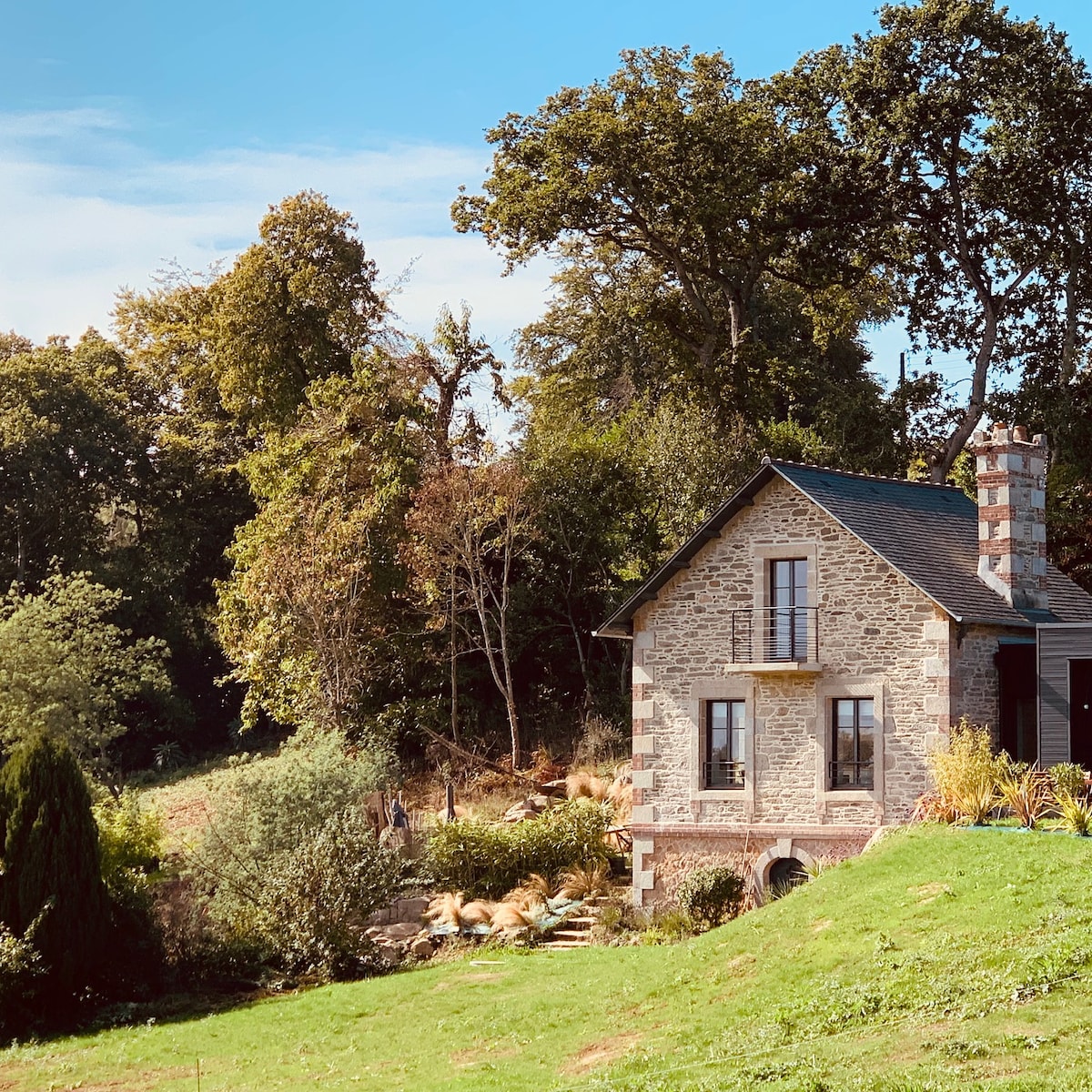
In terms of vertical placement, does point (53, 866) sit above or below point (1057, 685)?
below

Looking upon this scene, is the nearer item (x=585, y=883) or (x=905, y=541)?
(x=905, y=541)

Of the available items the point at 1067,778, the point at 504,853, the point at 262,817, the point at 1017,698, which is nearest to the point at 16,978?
the point at 262,817

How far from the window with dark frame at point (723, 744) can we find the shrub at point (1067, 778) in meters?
5.20

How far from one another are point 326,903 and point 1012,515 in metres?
12.8

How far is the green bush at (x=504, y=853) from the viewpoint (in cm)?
2720

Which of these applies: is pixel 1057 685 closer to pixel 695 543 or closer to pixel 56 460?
pixel 695 543

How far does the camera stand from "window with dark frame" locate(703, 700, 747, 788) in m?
25.8

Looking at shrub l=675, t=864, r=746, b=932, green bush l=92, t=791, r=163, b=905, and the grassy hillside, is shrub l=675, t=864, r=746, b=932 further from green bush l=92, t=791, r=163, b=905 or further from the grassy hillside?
green bush l=92, t=791, r=163, b=905

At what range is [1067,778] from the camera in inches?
873

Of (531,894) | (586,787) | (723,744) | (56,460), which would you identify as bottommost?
(531,894)

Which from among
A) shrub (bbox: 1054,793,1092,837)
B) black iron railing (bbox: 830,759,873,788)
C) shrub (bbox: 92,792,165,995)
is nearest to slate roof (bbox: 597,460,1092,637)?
black iron railing (bbox: 830,759,873,788)

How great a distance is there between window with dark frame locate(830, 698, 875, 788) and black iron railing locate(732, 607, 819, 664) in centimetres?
94

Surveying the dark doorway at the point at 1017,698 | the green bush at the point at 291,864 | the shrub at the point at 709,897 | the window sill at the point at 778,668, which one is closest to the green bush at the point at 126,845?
the green bush at the point at 291,864

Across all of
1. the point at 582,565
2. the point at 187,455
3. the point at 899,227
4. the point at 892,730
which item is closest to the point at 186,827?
the point at 582,565
